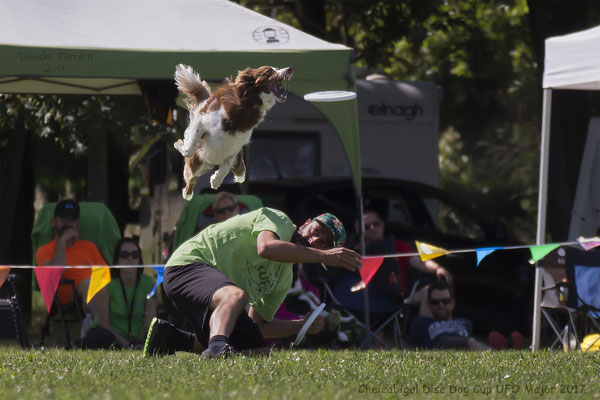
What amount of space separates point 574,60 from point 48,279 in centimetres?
424

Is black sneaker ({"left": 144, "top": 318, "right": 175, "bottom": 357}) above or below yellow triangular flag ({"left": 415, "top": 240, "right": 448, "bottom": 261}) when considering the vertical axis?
below

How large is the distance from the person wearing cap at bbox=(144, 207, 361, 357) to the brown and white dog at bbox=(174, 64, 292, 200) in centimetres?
82

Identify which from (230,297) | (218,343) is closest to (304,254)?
(230,297)

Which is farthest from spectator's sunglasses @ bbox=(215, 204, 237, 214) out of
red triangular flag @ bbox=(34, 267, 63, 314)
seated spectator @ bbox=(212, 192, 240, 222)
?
red triangular flag @ bbox=(34, 267, 63, 314)

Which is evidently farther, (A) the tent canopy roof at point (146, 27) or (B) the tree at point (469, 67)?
(B) the tree at point (469, 67)

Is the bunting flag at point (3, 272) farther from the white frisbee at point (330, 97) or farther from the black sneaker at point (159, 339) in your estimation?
the white frisbee at point (330, 97)

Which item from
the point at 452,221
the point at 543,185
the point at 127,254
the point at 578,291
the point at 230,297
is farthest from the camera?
the point at 452,221

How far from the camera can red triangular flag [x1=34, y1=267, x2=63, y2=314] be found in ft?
25.5

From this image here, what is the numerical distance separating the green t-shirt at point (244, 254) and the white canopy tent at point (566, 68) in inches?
109

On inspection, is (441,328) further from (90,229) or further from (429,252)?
(90,229)

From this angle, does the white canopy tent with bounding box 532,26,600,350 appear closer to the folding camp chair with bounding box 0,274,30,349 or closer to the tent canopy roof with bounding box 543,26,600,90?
the tent canopy roof with bounding box 543,26,600,90

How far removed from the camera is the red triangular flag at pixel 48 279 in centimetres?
776

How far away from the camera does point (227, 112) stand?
500 cm

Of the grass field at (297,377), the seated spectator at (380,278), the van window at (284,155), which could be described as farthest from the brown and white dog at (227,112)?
the van window at (284,155)
